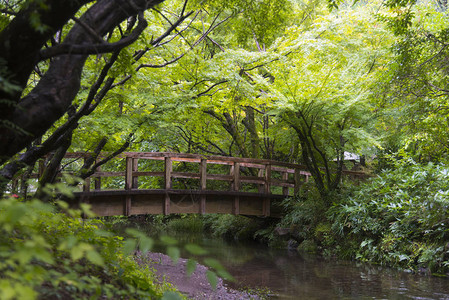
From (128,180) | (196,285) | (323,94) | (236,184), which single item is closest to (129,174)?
(128,180)

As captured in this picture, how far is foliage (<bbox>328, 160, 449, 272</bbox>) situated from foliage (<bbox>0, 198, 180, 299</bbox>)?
6862 millimetres

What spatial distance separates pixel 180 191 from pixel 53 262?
343 inches

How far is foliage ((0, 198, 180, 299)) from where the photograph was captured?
156 centimetres

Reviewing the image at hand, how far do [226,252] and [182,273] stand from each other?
338 centimetres

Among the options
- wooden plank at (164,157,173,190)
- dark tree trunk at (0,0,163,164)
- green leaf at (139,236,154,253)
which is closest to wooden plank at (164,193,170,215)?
wooden plank at (164,157,173,190)

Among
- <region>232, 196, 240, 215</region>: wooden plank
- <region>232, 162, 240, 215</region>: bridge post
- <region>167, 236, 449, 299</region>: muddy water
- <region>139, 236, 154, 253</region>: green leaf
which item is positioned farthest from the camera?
<region>232, 196, 240, 215</region>: wooden plank

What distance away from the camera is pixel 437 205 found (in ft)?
26.5

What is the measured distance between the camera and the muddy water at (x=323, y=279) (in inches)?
259

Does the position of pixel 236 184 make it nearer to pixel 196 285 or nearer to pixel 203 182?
pixel 203 182

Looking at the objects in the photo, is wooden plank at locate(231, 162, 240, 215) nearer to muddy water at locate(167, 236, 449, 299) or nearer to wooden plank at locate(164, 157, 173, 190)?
muddy water at locate(167, 236, 449, 299)

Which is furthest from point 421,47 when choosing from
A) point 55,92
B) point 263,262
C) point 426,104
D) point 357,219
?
point 55,92

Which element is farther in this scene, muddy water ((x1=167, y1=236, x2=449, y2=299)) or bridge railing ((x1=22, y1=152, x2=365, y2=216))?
bridge railing ((x1=22, y1=152, x2=365, y2=216))

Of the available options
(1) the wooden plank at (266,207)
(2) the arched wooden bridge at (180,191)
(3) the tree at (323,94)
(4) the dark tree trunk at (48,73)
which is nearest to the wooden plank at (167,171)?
(2) the arched wooden bridge at (180,191)

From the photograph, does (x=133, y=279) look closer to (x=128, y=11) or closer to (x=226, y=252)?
(x=128, y=11)
